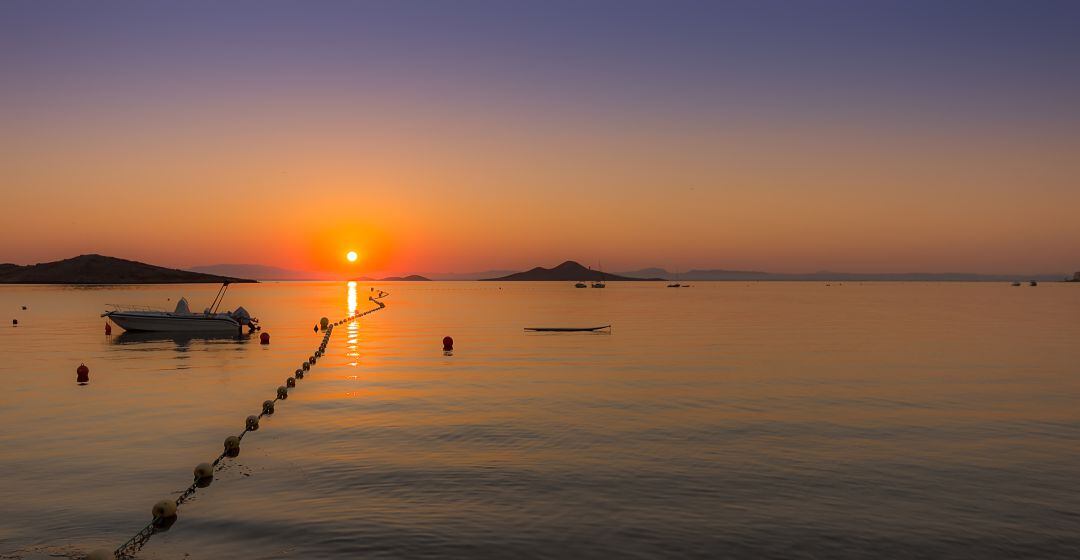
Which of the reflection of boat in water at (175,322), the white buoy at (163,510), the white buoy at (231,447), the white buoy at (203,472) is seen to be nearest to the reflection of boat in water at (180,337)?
the reflection of boat in water at (175,322)

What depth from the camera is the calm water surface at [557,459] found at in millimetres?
14031

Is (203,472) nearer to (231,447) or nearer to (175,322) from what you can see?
(231,447)

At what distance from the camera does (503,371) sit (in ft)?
136

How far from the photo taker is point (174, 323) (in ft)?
230

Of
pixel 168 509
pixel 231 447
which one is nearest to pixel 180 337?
pixel 231 447

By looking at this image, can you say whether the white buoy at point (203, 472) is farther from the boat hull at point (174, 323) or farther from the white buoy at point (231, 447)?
the boat hull at point (174, 323)

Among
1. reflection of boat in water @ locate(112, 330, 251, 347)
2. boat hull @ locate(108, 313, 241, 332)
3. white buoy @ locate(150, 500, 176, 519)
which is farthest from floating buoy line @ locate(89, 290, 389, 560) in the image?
boat hull @ locate(108, 313, 241, 332)

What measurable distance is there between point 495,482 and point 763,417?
42.3ft

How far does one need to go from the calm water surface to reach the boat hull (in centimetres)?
2445

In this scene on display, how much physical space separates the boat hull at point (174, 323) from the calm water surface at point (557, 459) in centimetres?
2445

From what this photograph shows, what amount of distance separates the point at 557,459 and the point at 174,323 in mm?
61661

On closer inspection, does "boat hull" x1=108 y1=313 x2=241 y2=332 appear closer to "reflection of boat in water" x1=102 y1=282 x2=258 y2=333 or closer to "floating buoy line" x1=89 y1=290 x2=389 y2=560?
"reflection of boat in water" x1=102 y1=282 x2=258 y2=333

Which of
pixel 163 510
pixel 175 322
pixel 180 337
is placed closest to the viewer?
pixel 163 510

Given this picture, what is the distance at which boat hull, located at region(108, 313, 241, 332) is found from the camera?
69.2 metres
